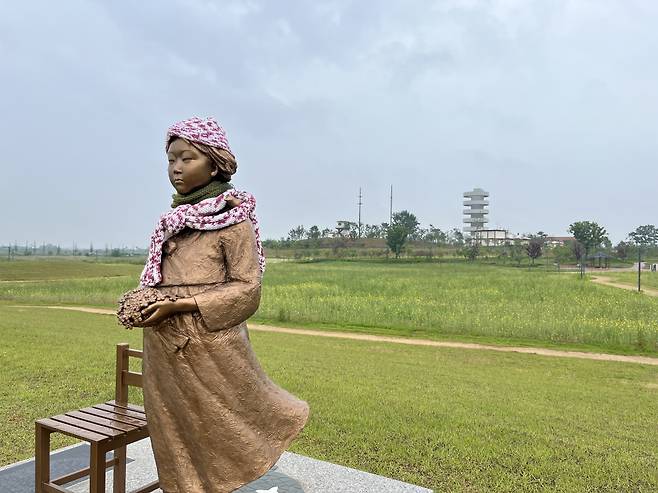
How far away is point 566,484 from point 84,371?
663 cm

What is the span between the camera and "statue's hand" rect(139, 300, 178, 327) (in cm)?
233

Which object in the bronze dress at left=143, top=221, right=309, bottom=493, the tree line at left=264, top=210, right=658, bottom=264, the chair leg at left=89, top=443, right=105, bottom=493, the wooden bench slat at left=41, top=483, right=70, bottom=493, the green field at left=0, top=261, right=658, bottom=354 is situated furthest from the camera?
the tree line at left=264, top=210, right=658, bottom=264

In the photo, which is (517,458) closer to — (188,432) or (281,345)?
(188,432)

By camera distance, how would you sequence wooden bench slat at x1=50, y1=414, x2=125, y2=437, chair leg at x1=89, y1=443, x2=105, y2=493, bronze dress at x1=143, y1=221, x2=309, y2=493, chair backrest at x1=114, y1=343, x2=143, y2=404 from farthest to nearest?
1. chair backrest at x1=114, y1=343, x2=143, y2=404
2. wooden bench slat at x1=50, y1=414, x2=125, y2=437
3. chair leg at x1=89, y1=443, x2=105, y2=493
4. bronze dress at x1=143, y1=221, x2=309, y2=493

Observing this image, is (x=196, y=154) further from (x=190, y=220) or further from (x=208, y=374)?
(x=208, y=374)

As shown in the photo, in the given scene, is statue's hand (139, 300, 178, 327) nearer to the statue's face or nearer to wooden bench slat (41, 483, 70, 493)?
the statue's face

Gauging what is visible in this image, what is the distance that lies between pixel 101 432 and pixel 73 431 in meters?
0.17

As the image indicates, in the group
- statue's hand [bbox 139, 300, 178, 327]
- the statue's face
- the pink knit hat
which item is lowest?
statue's hand [bbox 139, 300, 178, 327]

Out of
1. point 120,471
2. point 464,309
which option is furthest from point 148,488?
point 464,309

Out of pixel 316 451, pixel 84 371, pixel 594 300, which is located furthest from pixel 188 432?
pixel 594 300

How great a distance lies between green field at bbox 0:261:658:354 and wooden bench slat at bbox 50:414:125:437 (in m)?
10.9

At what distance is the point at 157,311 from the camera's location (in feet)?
7.65

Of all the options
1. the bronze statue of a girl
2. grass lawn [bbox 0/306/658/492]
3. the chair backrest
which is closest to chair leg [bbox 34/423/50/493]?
the chair backrest

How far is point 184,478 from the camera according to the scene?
251 centimetres
